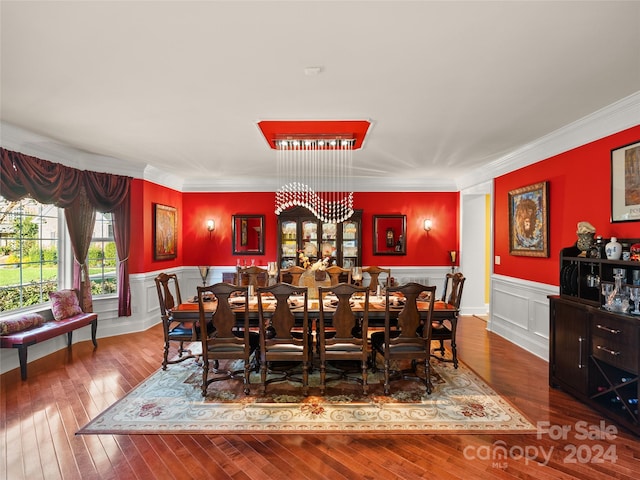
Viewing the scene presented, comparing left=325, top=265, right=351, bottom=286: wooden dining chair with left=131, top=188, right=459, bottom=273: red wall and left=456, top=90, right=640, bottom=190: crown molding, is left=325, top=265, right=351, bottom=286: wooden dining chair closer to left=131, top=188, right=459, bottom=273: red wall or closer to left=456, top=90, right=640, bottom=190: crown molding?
left=131, top=188, right=459, bottom=273: red wall

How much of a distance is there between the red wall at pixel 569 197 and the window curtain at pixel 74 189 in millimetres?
6174

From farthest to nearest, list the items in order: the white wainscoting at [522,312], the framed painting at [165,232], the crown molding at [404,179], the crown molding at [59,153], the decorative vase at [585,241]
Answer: the framed painting at [165,232] < the white wainscoting at [522,312] < the crown molding at [59,153] < the crown molding at [404,179] < the decorative vase at [585,241]

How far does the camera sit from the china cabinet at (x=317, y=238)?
6.86m

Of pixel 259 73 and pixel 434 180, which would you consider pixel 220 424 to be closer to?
pixel 259 73

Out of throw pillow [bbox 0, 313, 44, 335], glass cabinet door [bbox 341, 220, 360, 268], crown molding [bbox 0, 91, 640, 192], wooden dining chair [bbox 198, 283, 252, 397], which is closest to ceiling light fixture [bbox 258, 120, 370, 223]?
glass cabinet door [bbox 341, 220, 360, 268]

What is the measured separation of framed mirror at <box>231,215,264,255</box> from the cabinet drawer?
574 centimetres

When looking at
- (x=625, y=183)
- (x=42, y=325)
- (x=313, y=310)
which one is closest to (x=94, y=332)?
(x=42, y=325)

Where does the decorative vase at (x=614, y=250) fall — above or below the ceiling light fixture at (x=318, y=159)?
below

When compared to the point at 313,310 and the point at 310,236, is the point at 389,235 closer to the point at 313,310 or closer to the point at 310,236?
the point at 310,236

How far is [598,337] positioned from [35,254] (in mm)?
6560

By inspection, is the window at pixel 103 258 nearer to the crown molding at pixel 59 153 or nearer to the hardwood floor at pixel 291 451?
the crown molding at pixel 59 153

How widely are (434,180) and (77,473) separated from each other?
273 inches

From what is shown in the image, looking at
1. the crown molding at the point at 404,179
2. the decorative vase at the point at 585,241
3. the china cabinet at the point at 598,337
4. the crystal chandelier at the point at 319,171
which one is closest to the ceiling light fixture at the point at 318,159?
the crystal chandelier at the point at 319,171

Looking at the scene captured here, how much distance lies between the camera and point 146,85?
2832 millimetres
